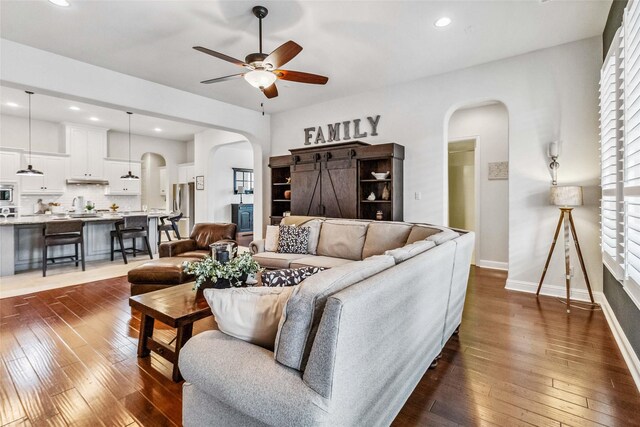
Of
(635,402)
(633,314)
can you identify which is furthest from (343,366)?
(633,314)

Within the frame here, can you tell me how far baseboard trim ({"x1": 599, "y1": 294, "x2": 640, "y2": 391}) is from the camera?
211cm

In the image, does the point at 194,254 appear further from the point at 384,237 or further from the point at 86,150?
the point at 86,150

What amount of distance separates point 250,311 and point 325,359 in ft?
1.44

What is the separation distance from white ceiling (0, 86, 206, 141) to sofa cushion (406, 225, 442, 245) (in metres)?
6.56

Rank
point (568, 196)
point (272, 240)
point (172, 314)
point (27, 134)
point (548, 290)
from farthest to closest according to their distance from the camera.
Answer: point (27, 134)
point (272, 240)
point (548, 290)
point (568, 196)
point (172, 314)

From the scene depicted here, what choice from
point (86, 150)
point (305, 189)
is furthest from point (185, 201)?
point (305, 189)

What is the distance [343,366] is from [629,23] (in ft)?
9.70

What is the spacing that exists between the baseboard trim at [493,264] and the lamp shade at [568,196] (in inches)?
79.8

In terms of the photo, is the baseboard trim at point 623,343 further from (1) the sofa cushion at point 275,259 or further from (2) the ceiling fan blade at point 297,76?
(2) the ceiling fan blade at point 297,76

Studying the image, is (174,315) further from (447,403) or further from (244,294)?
(447,403)

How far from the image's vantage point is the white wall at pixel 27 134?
7.09 meters

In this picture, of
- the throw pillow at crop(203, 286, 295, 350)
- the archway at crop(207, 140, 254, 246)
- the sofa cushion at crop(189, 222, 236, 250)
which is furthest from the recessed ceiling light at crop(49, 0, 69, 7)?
the archway at crop(207, 140, 254, 246)

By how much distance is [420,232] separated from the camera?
3344 mm

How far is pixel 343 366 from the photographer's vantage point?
1079 mm
